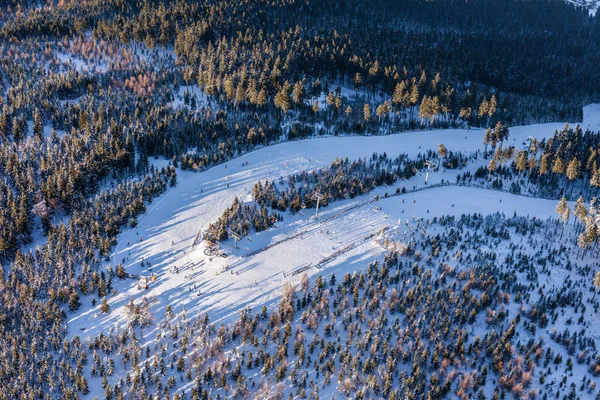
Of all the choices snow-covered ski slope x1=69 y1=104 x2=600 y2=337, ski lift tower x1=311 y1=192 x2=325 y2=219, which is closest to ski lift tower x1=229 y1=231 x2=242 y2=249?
snow-covered ski slope x1=69 y1=104 x2=600 y2=337

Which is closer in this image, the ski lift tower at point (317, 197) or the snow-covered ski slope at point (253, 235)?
the snow-covered ski slope at point (253, 235)

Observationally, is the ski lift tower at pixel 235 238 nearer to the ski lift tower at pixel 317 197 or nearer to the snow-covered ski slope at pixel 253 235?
the snow-covered ski slope at pixel 253 235

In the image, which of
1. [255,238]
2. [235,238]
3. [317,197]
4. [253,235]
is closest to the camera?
[235,238]

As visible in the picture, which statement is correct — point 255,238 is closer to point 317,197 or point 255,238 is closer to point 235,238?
point 235,238

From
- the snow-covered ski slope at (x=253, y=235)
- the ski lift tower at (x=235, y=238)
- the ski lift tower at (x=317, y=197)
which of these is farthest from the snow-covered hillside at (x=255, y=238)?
the ski lift tower at (x=317, y=197)

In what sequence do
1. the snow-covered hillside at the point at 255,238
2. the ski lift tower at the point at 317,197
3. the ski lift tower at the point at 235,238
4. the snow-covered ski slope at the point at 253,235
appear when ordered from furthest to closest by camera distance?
the ski lift tower at the point at 317,197, the ski lift tower at the point at 235,238, the snow-covered ski slope at the point at 253,235, the snow-covered hillside at the point at 255,238

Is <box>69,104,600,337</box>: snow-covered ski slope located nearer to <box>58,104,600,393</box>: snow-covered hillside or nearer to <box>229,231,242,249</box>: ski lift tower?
<box>58,104,600,393</box>: snow-covered hillside

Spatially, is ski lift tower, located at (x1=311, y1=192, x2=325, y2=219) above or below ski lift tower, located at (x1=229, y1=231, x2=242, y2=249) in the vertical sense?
above

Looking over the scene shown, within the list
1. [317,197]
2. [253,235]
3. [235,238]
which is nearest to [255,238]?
[253,235]
